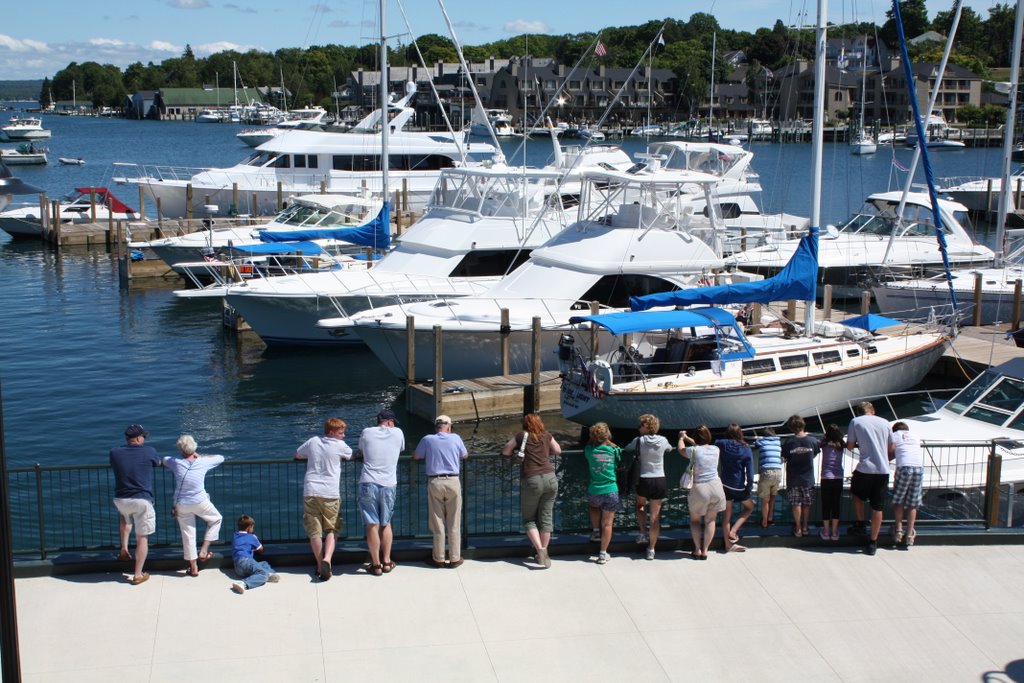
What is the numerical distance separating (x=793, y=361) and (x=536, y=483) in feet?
38.0

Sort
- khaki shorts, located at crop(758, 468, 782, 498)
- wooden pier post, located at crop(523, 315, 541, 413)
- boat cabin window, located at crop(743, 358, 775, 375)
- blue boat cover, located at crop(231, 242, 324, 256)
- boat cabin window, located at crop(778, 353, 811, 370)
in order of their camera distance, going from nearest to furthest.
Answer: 1. khaki shorts, located at crop(758, 468, 782, 498)
2. boat cabin window, located at crop(743, 358, 775, 375)
3. boat cabin window, located at crop(778, 353, 811, 370)
4. wooden pier post, located at crop(523, 315, 541, 413)
5. blue boat cover, located at crop(231, 242, 324, 256)

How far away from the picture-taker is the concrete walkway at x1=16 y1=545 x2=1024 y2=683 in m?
8.80

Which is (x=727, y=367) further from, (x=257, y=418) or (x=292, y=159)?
(x=292, y=159)

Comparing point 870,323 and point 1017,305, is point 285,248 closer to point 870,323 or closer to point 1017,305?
point 870,323

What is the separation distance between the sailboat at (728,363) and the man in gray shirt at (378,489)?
9.23 meters

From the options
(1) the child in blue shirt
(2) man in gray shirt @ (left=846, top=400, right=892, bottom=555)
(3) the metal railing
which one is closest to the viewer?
(1) the child in blue shirt

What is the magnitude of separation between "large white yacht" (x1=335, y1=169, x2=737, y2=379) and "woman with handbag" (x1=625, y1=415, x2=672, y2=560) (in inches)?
474

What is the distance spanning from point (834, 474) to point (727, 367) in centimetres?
922

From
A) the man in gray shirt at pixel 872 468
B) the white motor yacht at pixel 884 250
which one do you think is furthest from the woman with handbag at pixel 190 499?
the white motor yacht at pixel 884 250

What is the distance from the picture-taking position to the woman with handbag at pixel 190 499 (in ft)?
33.6

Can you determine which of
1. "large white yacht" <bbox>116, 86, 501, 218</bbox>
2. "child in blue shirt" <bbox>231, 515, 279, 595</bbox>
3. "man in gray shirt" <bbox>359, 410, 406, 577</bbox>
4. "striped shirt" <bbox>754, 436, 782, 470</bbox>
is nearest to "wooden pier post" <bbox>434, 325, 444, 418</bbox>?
"striped shirt" <bbox>754, 436, 782, 470</bbox>

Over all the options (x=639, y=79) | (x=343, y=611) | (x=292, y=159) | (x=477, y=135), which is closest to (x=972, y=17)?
(x=639, y=79)

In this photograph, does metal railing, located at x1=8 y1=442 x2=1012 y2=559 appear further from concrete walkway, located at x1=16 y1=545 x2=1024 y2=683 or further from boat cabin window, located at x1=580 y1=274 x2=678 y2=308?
boat cabin window, located at x1=580 y1=274 x2=678 y2=308

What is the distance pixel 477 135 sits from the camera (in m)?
132
